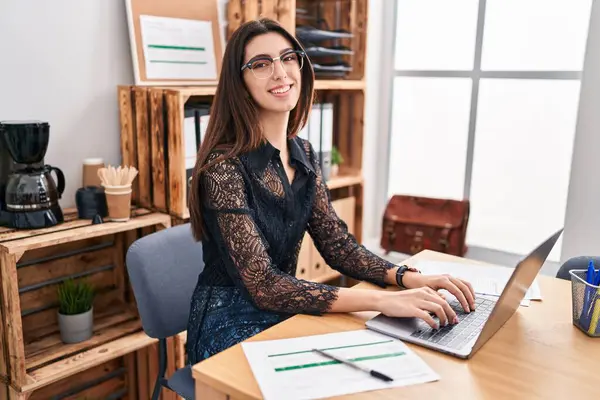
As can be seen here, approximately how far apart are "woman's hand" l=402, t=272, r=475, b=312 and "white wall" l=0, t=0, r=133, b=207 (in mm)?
1263

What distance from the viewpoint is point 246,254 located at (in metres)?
1.32

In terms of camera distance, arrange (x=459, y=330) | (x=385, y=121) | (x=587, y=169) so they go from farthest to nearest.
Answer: (x=385, y=121), (x=587, y=169), (x=459, y=330)

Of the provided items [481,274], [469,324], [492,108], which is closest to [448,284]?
[469,324]

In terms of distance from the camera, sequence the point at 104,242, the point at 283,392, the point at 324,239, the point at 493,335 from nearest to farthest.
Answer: the point at 283,392 < the point at 493,335 < the point at 324,239 < the point at 104,242

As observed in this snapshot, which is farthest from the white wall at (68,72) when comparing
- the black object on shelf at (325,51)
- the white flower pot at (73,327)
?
the black object on shelf at (325,51)

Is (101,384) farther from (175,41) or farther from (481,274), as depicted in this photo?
(481,274)

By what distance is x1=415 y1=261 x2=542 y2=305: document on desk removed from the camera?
1415 mm

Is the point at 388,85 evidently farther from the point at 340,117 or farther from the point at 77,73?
the point at 77,73

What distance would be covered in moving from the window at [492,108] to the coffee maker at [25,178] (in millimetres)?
1864

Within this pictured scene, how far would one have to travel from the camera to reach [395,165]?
3137 mm

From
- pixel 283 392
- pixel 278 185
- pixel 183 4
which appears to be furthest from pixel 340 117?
pixel 283 392

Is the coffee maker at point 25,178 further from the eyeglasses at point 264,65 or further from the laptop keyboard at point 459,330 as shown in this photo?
the laptop keyboard at point 459,330

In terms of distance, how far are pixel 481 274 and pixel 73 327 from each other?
1.27 meters

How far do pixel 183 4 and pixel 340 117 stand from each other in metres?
0.95
